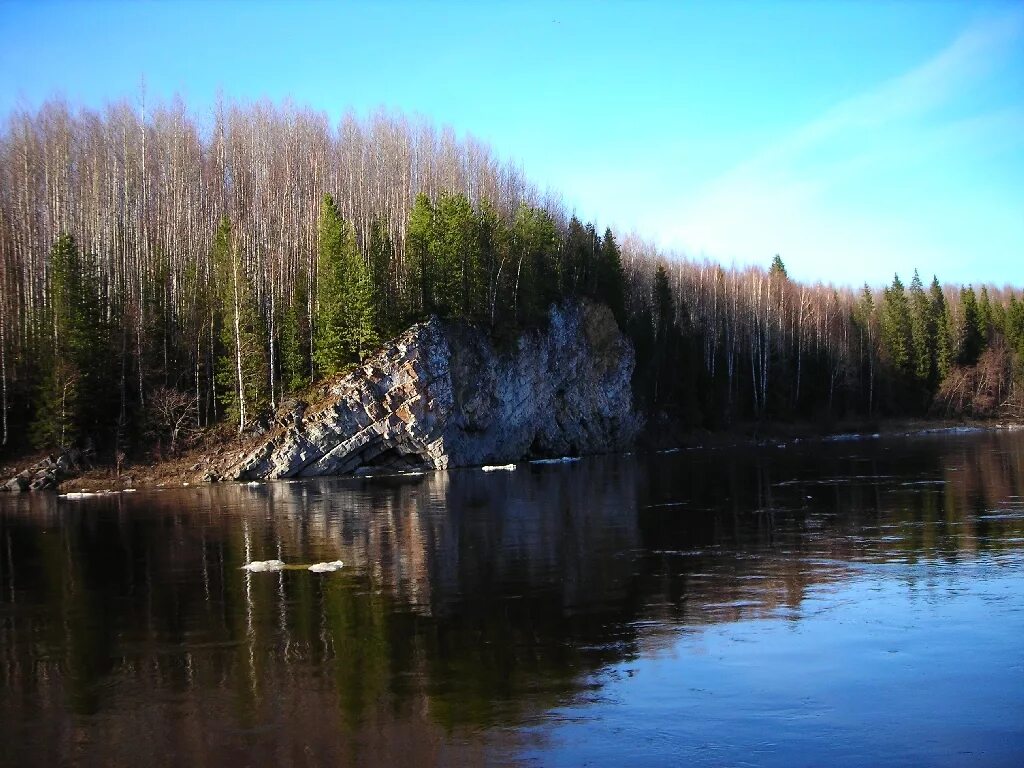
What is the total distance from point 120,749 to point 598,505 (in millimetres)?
29780

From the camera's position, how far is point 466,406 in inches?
2820

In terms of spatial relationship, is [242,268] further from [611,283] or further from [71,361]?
[611,283]

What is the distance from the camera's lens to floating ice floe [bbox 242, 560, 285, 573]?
25.0 meters

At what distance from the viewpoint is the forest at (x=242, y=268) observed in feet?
206

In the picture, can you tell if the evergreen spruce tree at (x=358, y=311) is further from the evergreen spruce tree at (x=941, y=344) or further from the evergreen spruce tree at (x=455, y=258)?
the evergreen spruce tree at (x=941, y=344)

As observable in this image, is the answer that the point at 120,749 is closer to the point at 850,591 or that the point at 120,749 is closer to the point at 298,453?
the point at 850,591

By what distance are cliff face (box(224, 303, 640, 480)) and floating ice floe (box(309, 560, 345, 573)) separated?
37457 mm

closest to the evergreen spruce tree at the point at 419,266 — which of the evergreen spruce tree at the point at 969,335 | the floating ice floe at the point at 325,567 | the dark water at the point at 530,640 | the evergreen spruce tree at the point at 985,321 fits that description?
the dark water at the point at 530,640

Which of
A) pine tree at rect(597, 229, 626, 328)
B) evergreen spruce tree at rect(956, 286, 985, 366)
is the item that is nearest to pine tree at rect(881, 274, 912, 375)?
evergreen spruce tree at rect(956, 286, 985, 366)

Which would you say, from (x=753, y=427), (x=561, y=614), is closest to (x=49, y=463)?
(x=561, y=614)

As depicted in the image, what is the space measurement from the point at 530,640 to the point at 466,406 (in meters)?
55.0

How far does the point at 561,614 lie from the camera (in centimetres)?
1891

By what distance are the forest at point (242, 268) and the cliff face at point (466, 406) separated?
2872 millimetres

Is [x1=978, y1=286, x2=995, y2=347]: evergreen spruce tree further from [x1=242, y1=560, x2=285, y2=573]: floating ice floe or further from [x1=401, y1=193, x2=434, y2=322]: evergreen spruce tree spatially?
[x1=242, y1=560, x2=285, y2=573]: floating ice floe
